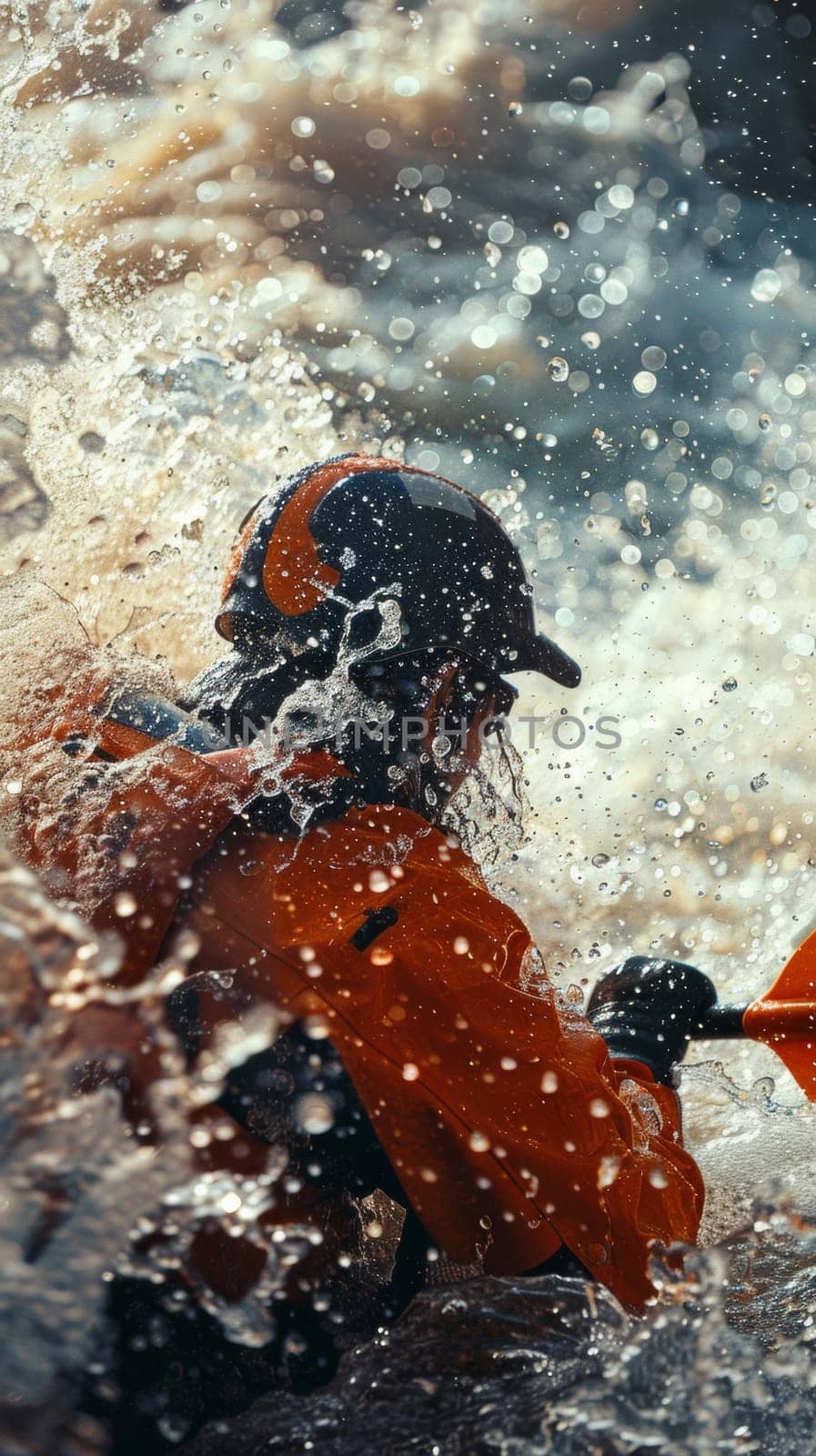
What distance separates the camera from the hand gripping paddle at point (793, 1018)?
2.73 metres

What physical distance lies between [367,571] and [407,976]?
100 cm

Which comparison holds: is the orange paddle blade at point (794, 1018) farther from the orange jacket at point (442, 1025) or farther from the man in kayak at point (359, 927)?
the orange jacket at point (442, 1025)

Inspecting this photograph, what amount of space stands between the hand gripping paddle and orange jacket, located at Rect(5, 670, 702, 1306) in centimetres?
66

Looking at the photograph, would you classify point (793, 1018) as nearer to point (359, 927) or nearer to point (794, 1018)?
point (794, 1018)

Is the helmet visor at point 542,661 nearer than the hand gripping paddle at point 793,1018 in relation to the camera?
No

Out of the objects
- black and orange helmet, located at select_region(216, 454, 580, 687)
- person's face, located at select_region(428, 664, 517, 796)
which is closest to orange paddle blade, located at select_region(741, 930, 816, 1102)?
person's face, located at select_region(428, 664, 517, 796)

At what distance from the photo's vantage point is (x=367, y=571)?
2588 mm

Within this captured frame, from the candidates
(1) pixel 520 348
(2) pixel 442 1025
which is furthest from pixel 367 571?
(1) pixel 520 348

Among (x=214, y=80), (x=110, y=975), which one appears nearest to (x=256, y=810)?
(x=110, y=975)

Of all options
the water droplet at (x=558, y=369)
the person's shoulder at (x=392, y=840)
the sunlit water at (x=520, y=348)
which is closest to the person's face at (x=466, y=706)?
the person's shoulder at (x=392, y=840)

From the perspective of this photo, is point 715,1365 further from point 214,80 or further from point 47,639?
point 214,80

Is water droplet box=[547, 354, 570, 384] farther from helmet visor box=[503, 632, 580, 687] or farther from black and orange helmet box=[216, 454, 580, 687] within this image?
black and orange helmet box=[216, 454, 580, 687]

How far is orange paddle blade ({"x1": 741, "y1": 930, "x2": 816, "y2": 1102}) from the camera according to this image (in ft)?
8.95

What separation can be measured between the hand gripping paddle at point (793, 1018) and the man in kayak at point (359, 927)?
0.39 metres
